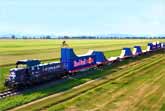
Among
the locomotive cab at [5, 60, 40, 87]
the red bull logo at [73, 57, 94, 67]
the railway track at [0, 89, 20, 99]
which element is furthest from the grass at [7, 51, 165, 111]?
the railway track at [0, 89, 20, 99]

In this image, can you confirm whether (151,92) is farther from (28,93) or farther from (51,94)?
(28,93)

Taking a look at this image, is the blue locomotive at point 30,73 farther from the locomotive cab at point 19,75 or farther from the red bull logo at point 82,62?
the red bull logo at point 82,62

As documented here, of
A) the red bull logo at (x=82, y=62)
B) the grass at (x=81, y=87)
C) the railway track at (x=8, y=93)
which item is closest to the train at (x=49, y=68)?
the red bull logo at (x=82, y=62)

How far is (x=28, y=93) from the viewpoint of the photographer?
31.1 metres

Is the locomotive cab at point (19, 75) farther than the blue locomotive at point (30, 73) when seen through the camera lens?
No

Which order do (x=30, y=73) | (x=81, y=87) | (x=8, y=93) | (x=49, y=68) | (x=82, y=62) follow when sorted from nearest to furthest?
(x=8, y=93) → (x=81, y=87) → (x=30, y=73) → (x=49, y=68) → (x=82, y=62)

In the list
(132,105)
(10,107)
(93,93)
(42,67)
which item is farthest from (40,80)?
(132,105)

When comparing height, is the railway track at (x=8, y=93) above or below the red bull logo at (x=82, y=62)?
below

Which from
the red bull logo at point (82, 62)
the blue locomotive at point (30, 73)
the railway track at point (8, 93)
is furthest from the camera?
the red bull logo at point (82, 62)

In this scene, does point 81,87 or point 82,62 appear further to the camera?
point 82,62

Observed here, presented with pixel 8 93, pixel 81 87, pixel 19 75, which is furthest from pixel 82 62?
pixel 8 93

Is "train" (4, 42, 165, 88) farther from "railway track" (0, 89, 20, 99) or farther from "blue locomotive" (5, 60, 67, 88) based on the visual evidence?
"railway track" (0, 89, 20, 99)

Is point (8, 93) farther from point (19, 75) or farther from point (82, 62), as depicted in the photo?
point (82, 62)

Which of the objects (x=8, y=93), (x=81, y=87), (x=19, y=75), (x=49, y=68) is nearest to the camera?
(x=8, y=93)
